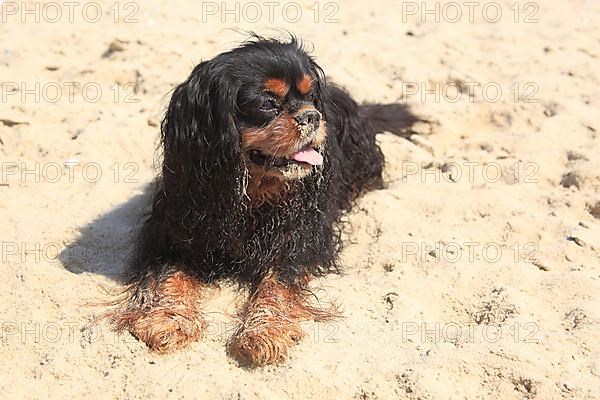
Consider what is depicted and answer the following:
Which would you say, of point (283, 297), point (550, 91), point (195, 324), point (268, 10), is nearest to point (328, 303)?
point (283, 297)

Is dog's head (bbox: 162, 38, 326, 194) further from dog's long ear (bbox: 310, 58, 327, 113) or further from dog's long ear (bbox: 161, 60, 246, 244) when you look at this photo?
dog's long ear (bbox: 310, 58, 327, 113)

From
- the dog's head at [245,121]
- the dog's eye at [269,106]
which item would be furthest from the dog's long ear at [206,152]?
the dog's eye at [269,106]

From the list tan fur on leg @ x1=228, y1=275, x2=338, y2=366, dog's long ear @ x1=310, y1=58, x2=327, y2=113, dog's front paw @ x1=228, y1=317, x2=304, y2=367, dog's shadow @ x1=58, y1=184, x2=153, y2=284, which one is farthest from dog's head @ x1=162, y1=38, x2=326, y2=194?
dog's shadow @ x1=58, y1=184, x2=153, y2=284

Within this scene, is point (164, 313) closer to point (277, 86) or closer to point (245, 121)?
point (245, 121)

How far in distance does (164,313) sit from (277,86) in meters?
1.29

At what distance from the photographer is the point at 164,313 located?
3873 mm

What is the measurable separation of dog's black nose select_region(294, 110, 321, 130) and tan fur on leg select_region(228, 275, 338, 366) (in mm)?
904

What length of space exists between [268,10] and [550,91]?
3228 millimetres

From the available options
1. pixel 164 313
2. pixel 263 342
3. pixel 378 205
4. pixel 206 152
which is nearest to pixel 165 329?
pixel 164 313

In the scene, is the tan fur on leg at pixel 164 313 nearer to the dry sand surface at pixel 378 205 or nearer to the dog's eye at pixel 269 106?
the dry sand surface at pixel 378 205

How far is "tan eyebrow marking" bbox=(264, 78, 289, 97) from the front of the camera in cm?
394

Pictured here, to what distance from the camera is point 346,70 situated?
7152mm

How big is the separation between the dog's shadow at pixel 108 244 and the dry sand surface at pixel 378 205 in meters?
0.02

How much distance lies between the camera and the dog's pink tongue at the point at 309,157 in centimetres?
395
